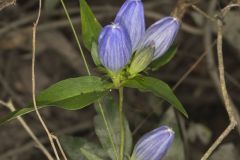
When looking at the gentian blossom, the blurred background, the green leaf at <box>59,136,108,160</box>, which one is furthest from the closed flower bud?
the blurred background

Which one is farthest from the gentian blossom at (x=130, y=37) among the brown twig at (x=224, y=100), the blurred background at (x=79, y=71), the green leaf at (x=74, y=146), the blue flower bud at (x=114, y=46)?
the blurred background at (x=79, y=71)

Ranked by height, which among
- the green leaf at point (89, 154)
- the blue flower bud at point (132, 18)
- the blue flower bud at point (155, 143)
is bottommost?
the green leaf at point (89, 154)

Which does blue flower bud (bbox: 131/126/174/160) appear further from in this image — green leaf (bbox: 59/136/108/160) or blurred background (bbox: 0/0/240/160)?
blurred background (bbox: 0/0/240/160)

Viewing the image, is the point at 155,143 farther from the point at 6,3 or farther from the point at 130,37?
the point at 6,3

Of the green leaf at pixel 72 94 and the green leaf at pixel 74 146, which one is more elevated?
the green leaf at pixel 72 94

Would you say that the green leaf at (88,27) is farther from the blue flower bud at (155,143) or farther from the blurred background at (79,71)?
the blurred background at (79,71)

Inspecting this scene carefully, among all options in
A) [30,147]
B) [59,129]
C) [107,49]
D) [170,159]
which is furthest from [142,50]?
[59,129]

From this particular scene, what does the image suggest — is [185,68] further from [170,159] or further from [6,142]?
[170,159]
